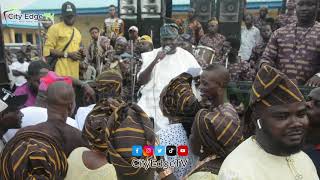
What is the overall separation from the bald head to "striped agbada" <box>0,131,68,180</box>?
503mm

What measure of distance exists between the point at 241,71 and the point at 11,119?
439cm

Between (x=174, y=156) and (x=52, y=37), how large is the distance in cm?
359

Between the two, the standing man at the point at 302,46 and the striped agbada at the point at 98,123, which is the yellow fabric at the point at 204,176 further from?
the standing man at the point at 302,46

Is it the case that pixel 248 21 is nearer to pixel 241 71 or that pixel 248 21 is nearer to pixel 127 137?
pixel 241 71

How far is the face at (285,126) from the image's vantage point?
1.94 metres

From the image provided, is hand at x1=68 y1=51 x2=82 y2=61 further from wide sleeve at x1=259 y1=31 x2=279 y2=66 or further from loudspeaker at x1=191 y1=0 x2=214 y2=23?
loudspeaker at x1=191 y1=0 x2=214 y2=23

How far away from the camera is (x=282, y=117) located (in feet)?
6.42

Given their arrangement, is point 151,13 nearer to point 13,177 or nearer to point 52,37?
point 52,37

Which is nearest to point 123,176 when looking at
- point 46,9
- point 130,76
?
point 130,76

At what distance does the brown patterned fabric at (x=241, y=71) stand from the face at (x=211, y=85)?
11.6 ft

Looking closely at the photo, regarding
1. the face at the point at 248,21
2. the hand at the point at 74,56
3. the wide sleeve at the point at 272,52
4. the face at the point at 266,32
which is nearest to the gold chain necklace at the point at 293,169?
the wide sleeve at the point at 272,52

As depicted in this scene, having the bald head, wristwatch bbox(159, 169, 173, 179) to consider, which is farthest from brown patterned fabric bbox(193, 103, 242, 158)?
the bald head

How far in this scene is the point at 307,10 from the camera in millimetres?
4152

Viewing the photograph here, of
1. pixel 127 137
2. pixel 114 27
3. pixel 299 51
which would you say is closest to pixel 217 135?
pixel 127 137
